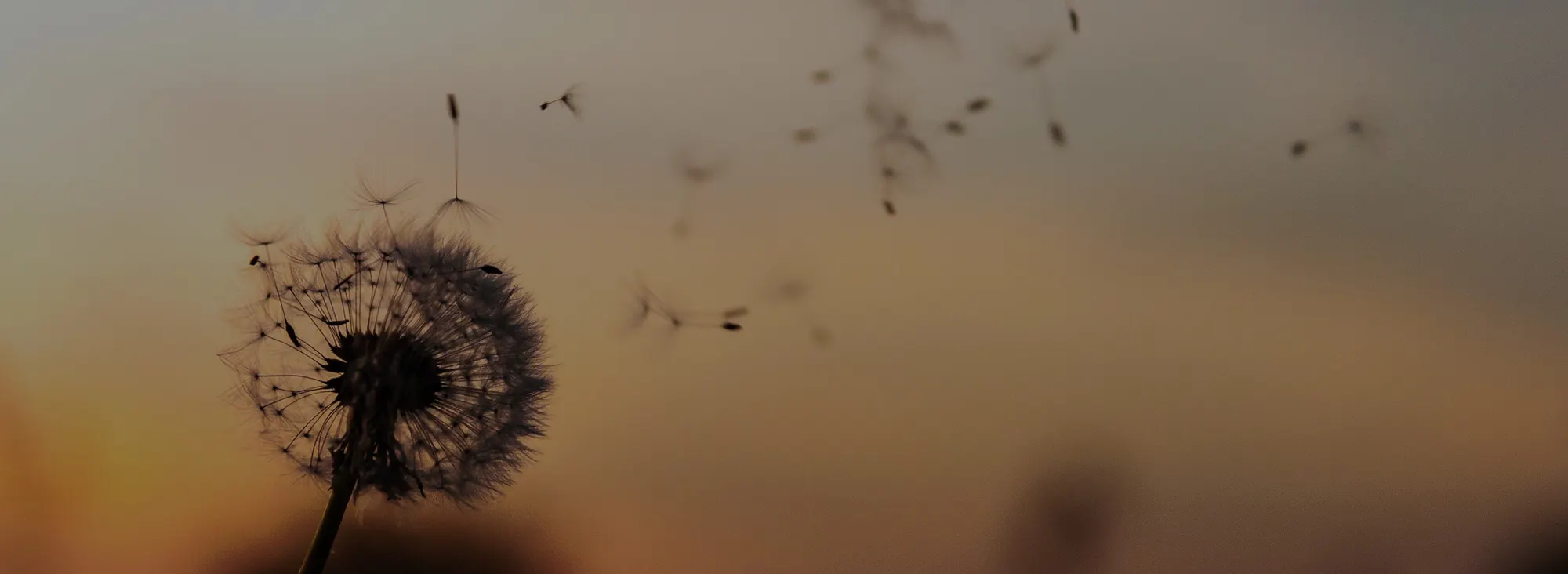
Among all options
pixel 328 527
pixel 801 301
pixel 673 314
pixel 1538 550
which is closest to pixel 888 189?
pixel 801 301

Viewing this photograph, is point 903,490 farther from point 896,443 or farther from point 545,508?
point 545,508

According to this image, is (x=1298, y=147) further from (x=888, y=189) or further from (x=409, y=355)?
(x=409, y=355)

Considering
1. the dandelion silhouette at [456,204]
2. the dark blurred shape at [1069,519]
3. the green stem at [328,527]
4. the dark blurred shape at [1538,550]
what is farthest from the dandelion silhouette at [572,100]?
the dark blurred shape at [1538,550]

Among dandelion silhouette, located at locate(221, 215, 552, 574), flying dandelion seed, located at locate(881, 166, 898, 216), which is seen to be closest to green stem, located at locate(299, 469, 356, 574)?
dandelion silhouette, located at locate(221, 215, 552, 574)

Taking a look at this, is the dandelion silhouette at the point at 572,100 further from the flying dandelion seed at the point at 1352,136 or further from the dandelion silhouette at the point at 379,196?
the flying dandelion seed at the point at 1352,136

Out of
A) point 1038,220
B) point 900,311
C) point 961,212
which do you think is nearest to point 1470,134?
point 1038,220

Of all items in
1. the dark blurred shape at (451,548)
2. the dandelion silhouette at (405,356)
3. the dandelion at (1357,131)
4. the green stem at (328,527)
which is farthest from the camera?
the dark blurred shape at (451,548)
